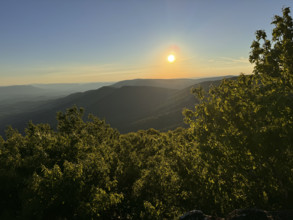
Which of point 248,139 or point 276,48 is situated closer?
point 248,139

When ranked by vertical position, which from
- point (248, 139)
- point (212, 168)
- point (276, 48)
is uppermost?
point (276, 48)

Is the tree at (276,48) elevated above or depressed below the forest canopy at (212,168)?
above

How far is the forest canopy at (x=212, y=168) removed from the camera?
42.4 feet

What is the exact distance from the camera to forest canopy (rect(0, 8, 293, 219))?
1294 centimetres

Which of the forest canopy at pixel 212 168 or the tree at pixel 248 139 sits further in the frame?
the forest canopy at pixel 212 168

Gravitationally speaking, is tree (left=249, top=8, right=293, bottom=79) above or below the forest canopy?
above

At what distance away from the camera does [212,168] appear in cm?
1557

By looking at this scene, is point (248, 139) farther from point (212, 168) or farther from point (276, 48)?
point (276, 48)

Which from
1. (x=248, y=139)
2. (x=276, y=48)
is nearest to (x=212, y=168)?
(x=248, y=139)

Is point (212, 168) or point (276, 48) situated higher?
point (276, 48)

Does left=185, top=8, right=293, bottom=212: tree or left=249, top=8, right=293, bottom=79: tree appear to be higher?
left=249, top=8, right=293, bottom=79: tree

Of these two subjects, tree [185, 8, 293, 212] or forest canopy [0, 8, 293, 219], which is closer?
tree [185, 8, 293, 212]

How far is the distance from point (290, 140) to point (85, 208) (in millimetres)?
14898

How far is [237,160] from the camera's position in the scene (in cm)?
1472
